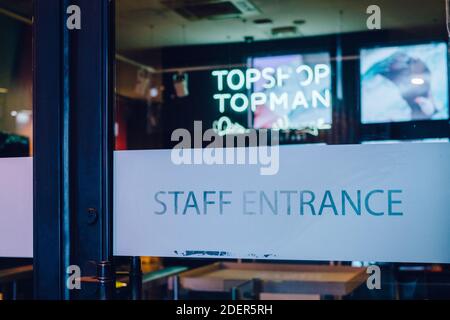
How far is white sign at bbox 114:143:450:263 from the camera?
1789 mm

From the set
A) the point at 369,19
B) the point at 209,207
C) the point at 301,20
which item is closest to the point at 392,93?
the point at 301,20

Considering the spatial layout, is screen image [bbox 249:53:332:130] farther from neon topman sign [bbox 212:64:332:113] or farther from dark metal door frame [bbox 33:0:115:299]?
dark metal door frame [bbox 33:0:115:299]

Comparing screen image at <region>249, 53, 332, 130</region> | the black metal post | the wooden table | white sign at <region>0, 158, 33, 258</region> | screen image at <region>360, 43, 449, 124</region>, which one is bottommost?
the wooden table

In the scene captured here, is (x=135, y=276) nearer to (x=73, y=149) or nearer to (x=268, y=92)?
(x=73, y=149)

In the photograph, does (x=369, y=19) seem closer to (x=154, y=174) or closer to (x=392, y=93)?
(x=154, y=174)

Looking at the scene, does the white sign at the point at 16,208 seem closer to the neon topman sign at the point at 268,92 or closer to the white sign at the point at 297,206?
the white sign at the point at 297,206

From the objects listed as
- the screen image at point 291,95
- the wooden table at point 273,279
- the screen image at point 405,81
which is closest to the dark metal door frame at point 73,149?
the screen image at point 291,95

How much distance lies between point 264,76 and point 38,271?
1.07m

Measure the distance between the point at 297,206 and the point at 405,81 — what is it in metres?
1.64

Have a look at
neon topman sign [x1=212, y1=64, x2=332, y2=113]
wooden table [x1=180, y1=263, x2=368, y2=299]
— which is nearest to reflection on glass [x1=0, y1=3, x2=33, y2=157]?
neon topman sign [x1=212, y1=64, x2=332, y2=113]

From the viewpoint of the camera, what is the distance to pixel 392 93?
4.71 meters

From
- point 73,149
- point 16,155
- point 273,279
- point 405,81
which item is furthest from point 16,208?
point 273,279

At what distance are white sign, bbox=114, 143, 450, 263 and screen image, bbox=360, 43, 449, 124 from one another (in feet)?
1.99
